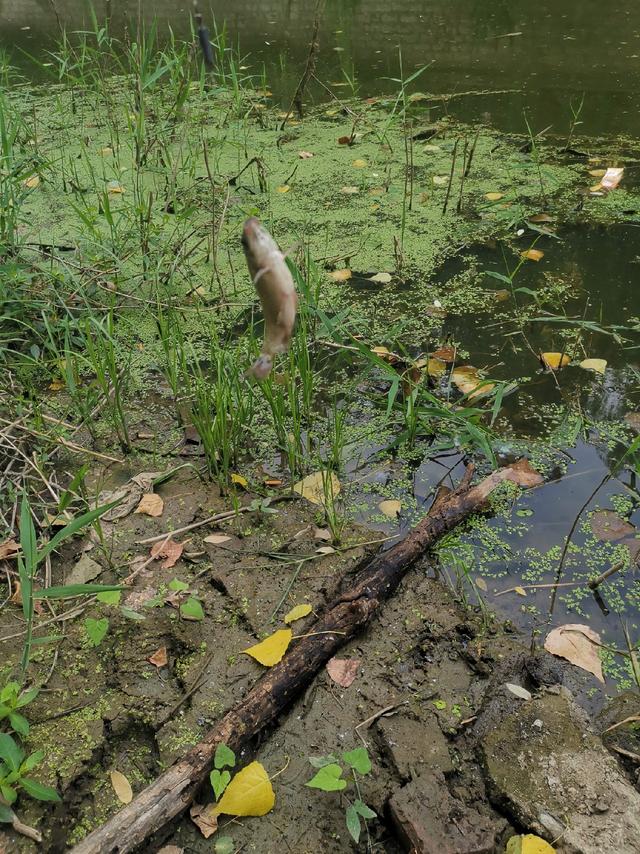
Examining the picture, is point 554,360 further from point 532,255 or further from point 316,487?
point 316,487

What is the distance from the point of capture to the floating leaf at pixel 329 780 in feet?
4.65

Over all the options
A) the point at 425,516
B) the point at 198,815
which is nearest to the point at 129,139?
the point at 425,516

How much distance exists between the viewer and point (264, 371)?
126 cm

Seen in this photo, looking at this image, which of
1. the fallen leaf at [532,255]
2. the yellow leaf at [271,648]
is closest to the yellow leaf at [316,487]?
the yellow leaf at [271,648]

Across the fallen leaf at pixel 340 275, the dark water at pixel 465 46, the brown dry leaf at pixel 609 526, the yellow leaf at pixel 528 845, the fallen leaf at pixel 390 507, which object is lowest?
the brown dry leaf at pixel 609 526

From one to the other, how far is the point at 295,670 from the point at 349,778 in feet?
0.88

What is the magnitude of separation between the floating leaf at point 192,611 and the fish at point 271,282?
0.83 meters

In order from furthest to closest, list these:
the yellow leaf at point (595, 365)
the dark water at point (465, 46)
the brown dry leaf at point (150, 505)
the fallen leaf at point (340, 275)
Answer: the dark water at point (465, 46) < the fallen leaf at point (340, 275) < the yellow leaf at point (595, 365) < the brown dry leaf at point (150, 505)

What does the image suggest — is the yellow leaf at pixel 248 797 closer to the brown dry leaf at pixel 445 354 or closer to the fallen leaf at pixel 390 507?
the fallen leaf at pixel 390 507

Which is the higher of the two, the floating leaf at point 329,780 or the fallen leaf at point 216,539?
the floating leaf at point 329,780

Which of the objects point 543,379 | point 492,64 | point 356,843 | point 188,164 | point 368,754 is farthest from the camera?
point 492,64

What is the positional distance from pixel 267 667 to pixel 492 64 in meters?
5.57

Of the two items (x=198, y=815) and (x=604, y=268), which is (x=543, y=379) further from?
(x=198, y=815)

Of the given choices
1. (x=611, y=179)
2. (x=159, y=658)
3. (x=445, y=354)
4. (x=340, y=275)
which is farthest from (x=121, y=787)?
(x=611, y=179)
